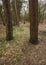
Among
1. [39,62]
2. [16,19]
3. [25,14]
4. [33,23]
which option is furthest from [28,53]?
[25,14]

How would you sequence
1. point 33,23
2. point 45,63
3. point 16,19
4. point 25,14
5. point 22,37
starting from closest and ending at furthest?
point 45,63 → point 33,23 → point 22,37 → point 16,19 → point 25,14

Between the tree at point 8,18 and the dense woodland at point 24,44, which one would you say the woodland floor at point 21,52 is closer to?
the dense woodland at point 24,44

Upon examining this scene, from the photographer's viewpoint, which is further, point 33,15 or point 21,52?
point 33,15

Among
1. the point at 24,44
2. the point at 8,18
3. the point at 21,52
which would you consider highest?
the point at 8,18

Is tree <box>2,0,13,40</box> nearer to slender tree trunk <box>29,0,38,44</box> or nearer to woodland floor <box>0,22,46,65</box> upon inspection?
woodland floor <box>0,22,46,65</box>

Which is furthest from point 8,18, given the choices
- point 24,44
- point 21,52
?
point 21,52

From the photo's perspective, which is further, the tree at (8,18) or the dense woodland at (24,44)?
the tree at (8,18)

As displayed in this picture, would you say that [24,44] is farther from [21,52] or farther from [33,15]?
[33,15]

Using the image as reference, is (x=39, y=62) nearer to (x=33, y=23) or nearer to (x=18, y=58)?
Answer: (x=18, y=58)

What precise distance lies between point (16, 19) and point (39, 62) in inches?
315

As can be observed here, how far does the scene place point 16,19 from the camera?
48.6ft

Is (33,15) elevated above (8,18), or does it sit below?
above

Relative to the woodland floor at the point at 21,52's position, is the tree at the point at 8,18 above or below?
above

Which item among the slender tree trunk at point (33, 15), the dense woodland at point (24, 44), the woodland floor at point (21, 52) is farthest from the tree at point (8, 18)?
the slender tree trunk at point (33, 15)
